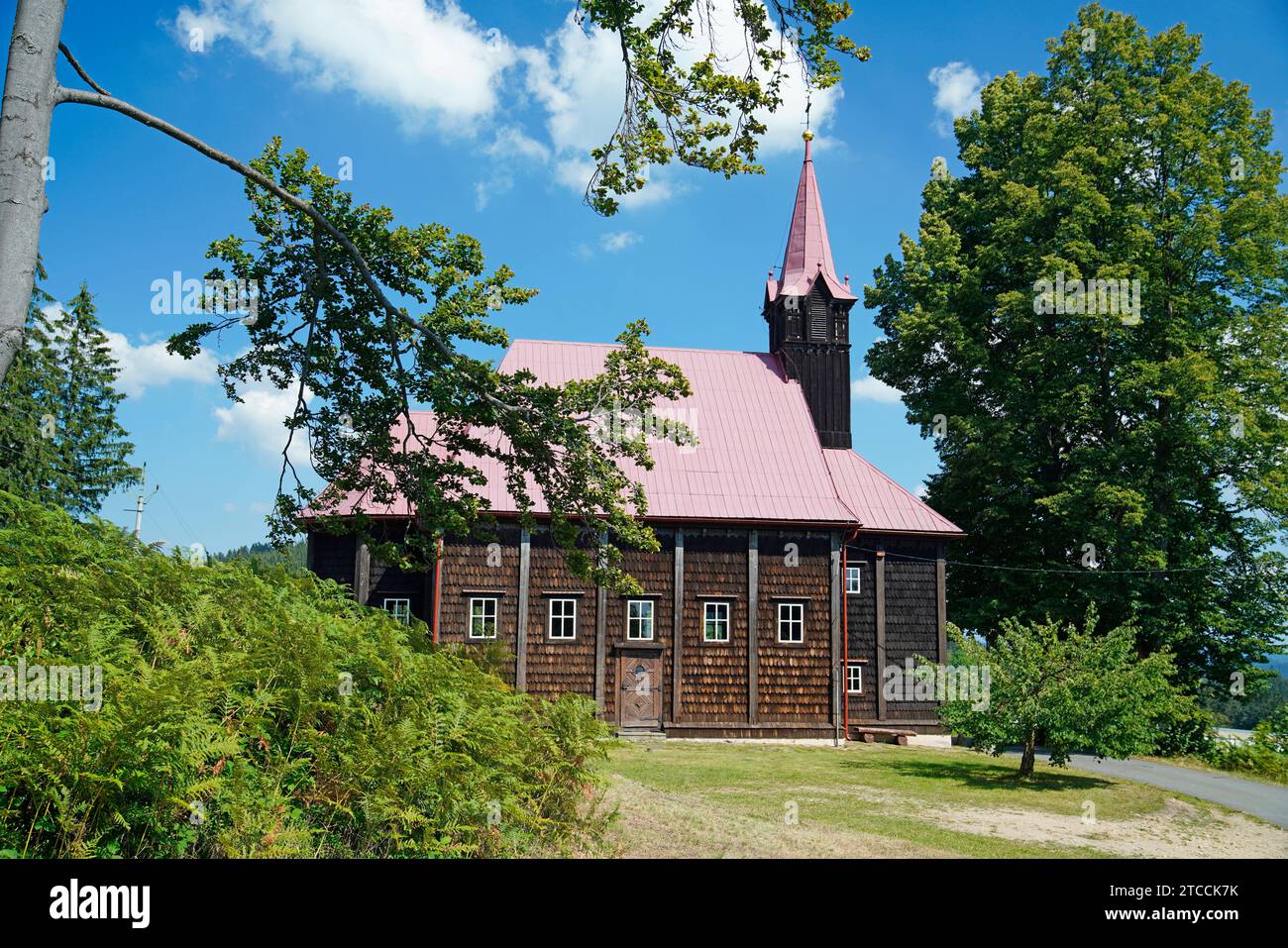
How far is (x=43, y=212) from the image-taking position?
6477 mm

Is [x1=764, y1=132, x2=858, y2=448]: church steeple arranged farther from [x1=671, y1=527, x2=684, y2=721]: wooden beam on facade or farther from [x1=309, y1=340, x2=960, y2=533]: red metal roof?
[x1=671, y1=527, x2=684, y2=721]: wooden beam on facade

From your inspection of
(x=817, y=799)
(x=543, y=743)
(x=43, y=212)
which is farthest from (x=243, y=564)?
(x=817, y=799)

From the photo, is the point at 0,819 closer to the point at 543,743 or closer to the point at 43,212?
the point at 43,212

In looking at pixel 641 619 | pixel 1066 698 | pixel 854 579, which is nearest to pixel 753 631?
pixel 641 619

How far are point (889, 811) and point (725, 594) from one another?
1117 centimetres

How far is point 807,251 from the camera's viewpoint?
96.6 ft

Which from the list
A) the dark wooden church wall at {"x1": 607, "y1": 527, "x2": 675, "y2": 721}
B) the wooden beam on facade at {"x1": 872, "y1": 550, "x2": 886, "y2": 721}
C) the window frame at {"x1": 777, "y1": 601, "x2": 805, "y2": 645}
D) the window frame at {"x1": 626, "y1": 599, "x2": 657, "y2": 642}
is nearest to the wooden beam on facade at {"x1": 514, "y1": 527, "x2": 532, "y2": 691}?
the dark wooden church wall at {"x1": 607, "y1": 527, "x2": 675, "y2": 721}

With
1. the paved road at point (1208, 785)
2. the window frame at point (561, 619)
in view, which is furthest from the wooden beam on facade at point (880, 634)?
the window frame at point (561, 619)

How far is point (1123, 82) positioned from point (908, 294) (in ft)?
29.1

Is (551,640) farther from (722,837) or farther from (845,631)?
→ (722,837)

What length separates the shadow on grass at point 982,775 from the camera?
1712cm

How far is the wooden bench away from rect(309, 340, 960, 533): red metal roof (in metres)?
5.56
